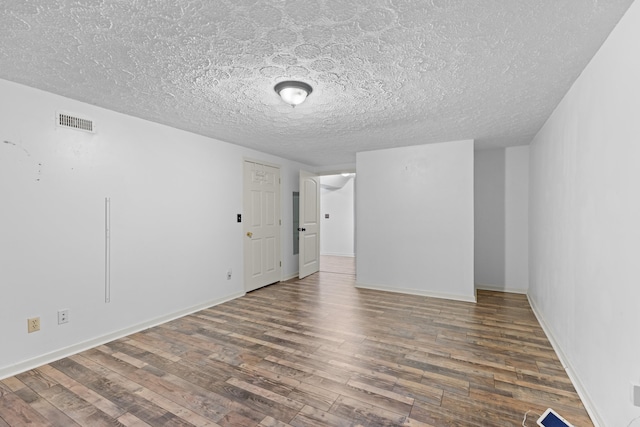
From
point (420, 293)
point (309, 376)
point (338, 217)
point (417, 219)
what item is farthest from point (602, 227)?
point (338, 217)

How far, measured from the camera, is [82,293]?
8.70 ft

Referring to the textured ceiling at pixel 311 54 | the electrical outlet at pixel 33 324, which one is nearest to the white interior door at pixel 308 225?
the textured ceiling at pixel 311 54

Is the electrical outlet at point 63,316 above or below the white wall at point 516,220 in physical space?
below

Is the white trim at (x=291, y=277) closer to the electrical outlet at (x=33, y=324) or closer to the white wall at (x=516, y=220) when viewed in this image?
the electrical outlet at (x=33, y=324)

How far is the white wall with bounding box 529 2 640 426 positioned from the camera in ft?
4.61

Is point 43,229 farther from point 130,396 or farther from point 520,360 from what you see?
point 520,360

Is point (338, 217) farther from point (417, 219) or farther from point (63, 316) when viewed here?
point (63, 316)

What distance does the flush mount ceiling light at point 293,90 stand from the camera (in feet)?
7.37

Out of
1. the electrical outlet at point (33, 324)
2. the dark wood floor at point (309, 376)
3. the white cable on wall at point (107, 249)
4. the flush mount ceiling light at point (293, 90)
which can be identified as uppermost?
the flush mount ceiling light at point (293, 90)

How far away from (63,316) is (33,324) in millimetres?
195

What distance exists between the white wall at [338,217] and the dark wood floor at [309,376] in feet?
17.1

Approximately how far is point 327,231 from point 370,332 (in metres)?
6.03

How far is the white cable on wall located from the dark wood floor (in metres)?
0.50

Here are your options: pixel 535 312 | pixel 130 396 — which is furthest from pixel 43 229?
pixel 535 312
